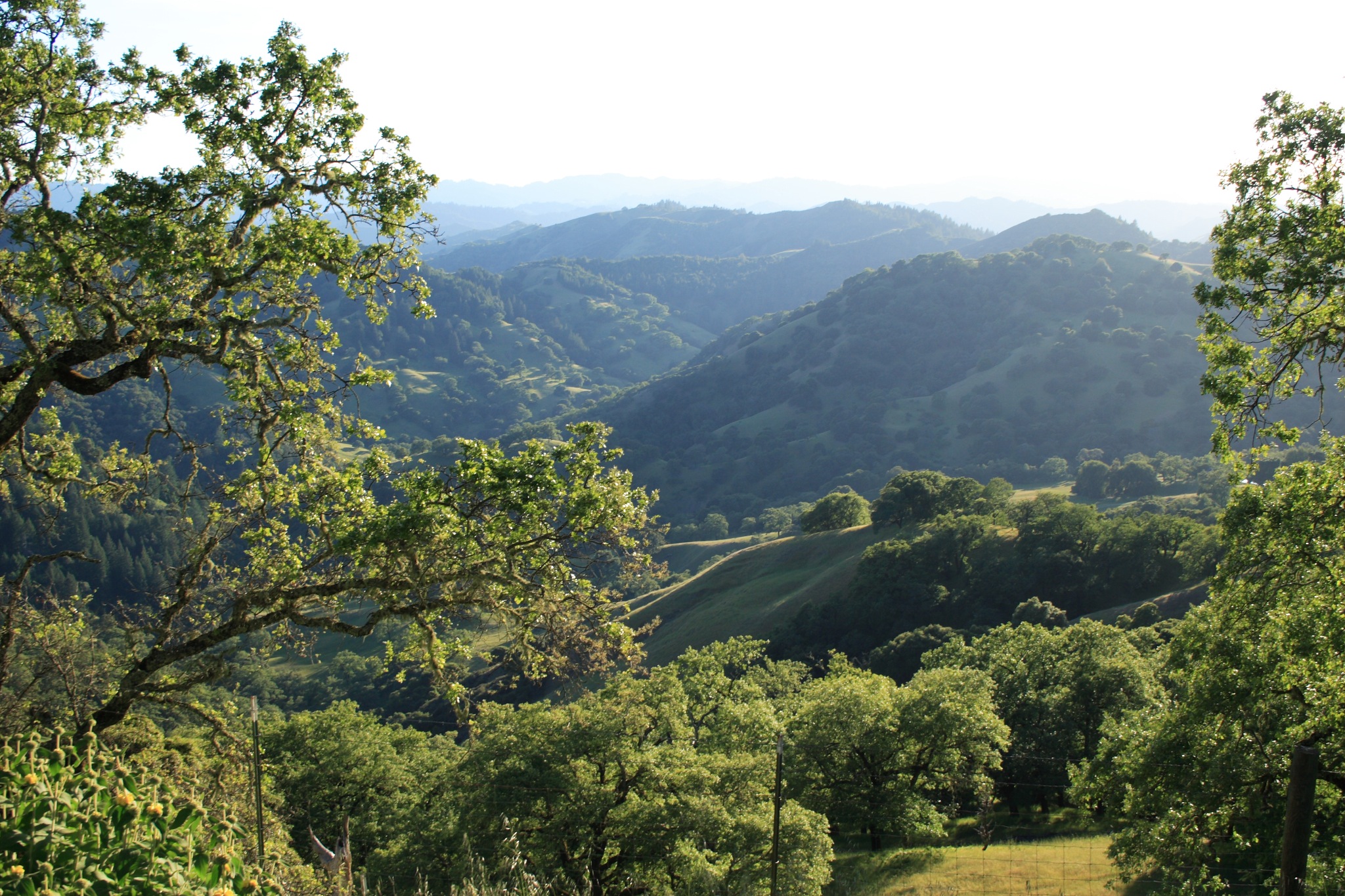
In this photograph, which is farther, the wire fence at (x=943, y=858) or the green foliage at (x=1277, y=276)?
the wire fence at (x=943, y=858)

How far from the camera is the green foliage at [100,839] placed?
5012 mm

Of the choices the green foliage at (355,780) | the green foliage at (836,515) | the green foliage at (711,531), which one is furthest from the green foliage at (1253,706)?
the green foliage at (711,531)

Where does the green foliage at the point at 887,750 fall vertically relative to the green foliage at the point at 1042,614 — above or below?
above

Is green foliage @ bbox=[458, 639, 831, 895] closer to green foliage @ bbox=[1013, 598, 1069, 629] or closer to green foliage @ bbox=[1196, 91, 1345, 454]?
green foliage @ bbox=[1196, 91, 1345, 454]

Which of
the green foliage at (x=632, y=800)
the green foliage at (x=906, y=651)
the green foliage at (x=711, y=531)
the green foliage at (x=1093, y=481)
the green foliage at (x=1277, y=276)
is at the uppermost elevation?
the green foliage at (x=1277, y=276)

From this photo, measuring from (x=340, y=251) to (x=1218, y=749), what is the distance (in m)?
18.1

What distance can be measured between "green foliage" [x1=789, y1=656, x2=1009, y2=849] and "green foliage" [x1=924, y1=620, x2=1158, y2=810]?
521cm

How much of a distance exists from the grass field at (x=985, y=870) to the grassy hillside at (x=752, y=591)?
49.7 metres

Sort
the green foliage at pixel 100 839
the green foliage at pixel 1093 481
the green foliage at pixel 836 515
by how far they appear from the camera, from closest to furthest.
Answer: the green foliage at pixel 100 839
the green foliage at pixel 836 515
the green foliage at pixel 1093 481

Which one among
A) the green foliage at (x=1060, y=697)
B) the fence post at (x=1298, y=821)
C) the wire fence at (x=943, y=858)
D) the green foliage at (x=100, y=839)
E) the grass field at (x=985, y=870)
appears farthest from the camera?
the green foliage at (x=1060, y=697)

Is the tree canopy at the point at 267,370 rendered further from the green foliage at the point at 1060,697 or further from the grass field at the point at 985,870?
the green foliage at the point at 1060,697

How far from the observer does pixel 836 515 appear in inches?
4400

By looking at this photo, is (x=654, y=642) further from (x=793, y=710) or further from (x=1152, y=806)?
(x=1152, y=806)

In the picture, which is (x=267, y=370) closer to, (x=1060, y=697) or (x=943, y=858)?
(x=943, y=858)
